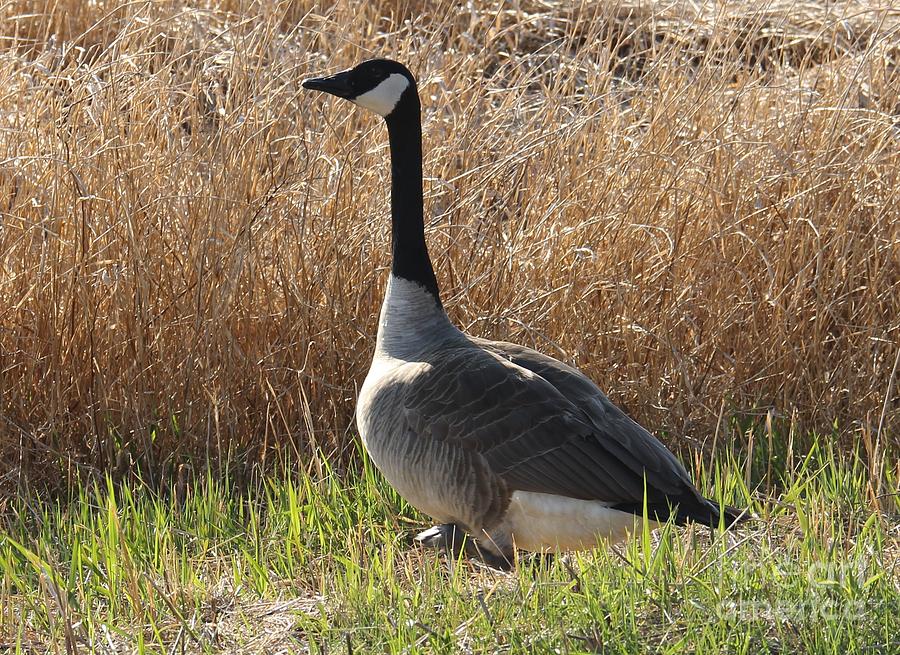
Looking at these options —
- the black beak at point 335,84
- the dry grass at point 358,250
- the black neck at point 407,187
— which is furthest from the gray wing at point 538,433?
the dry grass at point 358,250

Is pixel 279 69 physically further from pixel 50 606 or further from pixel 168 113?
pixel 50 606

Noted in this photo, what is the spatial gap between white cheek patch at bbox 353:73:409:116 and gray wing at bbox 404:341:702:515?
40.8 inches

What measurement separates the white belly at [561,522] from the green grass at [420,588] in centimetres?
10

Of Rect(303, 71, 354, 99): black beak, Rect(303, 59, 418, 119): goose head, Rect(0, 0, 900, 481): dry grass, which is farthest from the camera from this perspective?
Rect(0, 0, 900, 481): dry grass

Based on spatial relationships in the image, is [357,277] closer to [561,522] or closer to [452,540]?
[452,540]

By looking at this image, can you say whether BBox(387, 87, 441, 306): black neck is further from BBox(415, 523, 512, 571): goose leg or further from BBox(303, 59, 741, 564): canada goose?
BBox(415, 523, 512, 571): goose leg

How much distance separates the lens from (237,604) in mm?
3188

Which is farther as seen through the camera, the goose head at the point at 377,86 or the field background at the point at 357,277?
the field background at the point at 357,277

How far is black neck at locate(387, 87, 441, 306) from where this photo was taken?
159 inches

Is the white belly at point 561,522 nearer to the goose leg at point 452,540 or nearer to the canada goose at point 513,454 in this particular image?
the canada goose at point 513,454

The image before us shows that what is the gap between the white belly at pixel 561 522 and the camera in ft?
11.1

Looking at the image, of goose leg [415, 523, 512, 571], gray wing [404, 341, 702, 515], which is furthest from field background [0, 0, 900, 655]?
gray wing [404, 341, 702, 515]

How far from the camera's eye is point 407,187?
416 cm

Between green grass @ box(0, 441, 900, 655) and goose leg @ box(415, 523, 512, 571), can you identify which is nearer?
green grass @ box(0, 441, 900, 655)
